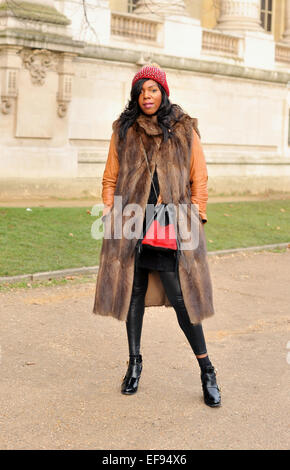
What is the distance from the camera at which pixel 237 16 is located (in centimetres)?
2367

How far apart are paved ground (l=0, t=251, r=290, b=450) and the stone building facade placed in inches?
256

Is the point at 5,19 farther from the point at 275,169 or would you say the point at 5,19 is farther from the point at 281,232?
the point at 275,169

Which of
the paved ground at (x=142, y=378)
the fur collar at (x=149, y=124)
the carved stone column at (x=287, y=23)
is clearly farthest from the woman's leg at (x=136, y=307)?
the carved stone column at (x=287, y=23)

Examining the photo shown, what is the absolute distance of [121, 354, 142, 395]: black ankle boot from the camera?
17.4 ft

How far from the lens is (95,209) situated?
49.6ft

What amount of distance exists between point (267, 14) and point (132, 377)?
991 inches

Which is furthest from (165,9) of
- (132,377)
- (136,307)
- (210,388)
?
(210,388)

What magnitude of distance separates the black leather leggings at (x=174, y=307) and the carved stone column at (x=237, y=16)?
1941 cm

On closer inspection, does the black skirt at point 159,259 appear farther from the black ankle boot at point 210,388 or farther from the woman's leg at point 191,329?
the black ankle boot at point 210,388

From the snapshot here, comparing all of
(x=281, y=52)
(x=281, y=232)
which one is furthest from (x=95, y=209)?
(x=281, y=52)

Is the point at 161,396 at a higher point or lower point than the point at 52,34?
lower

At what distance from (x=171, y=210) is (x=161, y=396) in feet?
3.95

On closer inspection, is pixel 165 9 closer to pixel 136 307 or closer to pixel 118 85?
pixel 118 85

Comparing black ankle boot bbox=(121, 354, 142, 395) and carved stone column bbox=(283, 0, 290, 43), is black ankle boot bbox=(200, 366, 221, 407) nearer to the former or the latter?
black ankle boot bbox=(121, 354, 142, 395)
